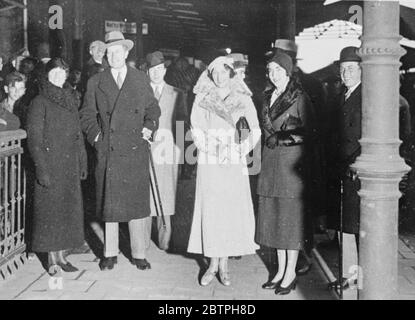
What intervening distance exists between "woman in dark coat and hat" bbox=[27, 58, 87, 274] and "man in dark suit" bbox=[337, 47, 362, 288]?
2266mm

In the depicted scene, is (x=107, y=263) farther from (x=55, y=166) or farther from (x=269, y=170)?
(x=269, y=170)

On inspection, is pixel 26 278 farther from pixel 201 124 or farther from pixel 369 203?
pixel 369 203

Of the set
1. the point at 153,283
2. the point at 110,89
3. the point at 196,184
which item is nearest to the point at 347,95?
the point at 196,184

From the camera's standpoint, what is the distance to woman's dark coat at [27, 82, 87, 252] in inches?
187

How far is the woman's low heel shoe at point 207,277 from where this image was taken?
4.63 m

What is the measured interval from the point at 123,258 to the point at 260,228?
1.56m

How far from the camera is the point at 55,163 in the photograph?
4.83 m

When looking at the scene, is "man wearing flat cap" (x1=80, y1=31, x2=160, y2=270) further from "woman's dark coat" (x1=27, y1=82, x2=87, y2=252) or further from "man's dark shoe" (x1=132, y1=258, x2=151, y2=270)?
"woman's dark coat" (x1=27, y1=82, x2=87, y2=252)

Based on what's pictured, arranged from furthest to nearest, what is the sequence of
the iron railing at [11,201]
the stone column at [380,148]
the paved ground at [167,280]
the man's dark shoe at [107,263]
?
the man's dark shoe at [107,263] → the iron railing at [11,201] → the paved ground at [167,280] → the stone column at [380,148]

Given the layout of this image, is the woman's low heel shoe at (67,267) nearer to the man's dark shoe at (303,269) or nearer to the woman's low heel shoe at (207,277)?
the woman's low heel shoe at (207,277)

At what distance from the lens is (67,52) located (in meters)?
8.84

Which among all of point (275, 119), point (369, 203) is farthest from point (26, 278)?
point (369, 203)

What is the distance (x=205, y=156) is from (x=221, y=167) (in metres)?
0.16

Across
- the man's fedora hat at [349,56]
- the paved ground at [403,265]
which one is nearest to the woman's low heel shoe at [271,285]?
the paved ground at [403,265]
